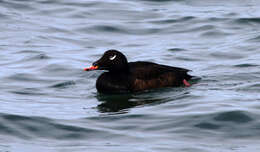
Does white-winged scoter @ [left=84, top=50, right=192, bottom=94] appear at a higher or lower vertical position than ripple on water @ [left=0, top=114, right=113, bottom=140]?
higher

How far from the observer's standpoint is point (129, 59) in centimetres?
1477

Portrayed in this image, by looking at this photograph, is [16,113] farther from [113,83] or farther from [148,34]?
[148,34]

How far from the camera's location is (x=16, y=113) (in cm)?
948

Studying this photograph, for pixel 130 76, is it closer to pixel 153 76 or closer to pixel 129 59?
pixel 153 76

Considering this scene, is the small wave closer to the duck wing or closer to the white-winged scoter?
the white-winged scoter

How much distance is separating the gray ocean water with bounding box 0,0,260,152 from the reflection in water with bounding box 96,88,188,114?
0.02 m

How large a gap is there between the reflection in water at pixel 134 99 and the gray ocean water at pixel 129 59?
17 mm

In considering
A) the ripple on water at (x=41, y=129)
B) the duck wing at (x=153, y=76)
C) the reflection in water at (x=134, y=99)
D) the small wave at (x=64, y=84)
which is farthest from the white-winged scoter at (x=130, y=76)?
the ripple on water at (x=41, y=129)

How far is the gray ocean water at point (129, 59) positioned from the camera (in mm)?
8234

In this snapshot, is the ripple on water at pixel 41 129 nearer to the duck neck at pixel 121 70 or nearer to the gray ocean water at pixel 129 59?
the gray ocean water at pixel 129 59

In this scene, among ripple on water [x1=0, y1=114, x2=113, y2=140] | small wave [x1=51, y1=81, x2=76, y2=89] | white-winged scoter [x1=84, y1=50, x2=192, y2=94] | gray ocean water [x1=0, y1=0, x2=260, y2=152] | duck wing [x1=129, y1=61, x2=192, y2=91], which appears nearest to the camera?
gray ocean water [x1=0, y1=0, x2=260, y2=152]

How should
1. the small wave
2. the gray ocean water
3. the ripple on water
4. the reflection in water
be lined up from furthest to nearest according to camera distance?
1. the small wave
2. the reflection in water
3. the ripple on water
4. the gray ocean water

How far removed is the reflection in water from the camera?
33.8 feet

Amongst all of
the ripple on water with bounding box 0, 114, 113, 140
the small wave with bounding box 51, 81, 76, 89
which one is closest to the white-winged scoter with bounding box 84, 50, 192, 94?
the small wave with bounding box 51, 81, 76, 89
